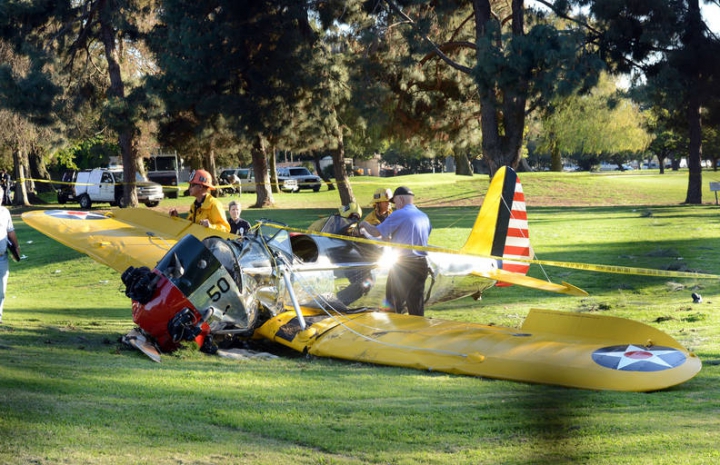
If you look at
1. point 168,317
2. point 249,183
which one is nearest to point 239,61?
point 168,317

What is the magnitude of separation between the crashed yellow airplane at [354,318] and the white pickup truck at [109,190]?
36221 millimetres

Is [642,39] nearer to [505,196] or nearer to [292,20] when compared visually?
[292,20]

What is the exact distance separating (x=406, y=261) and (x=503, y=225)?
9.33 feet

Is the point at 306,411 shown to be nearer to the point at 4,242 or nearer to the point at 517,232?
the point at 4,242

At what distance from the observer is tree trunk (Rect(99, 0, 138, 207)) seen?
35.3 metres

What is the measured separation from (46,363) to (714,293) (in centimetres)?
1143

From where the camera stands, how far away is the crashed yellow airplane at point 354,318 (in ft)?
24.5

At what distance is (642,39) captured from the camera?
1080 inches

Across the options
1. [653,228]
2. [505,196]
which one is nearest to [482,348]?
[505,196]

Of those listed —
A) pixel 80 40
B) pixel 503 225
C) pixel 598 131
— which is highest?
pixel 80 40

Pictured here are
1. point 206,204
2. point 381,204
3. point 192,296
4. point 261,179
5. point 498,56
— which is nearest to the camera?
point 192,296

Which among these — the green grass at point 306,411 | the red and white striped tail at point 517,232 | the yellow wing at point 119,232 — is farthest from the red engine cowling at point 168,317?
the red and white striped tail at point 517,232

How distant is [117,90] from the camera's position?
3831cm

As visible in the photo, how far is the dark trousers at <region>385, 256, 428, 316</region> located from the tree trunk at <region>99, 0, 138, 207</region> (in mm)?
27249
